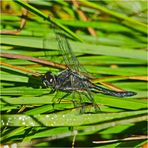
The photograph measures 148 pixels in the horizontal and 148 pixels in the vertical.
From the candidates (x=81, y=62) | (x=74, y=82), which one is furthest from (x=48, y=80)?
(x=81, y=62)

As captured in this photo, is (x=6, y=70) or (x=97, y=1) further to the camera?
(x=97, y=1)

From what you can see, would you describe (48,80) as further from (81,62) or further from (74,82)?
(81,62)

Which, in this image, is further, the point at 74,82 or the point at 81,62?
the point at 81,62

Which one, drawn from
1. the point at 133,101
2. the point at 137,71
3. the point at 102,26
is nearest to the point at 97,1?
the point at 102,26

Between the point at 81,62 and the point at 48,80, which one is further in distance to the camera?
the point at 81,62

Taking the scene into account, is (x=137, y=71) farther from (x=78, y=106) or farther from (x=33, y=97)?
(x=33, y=97)
